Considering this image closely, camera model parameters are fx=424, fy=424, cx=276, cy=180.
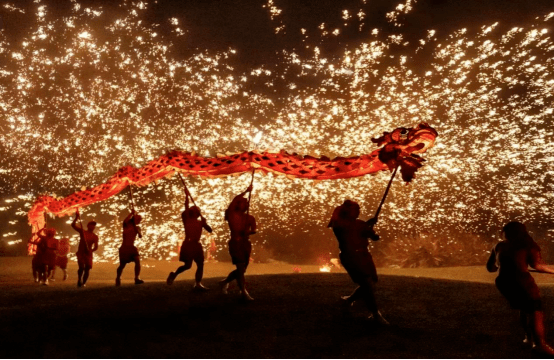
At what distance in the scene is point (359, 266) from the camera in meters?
6.28

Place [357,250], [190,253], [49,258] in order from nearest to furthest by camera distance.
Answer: [357,250] → [190,253] → [49,258]

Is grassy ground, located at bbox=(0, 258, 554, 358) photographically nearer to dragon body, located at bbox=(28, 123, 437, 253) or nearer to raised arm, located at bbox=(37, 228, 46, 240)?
dragon body, located at bbox=(28, 123, 437, 253)

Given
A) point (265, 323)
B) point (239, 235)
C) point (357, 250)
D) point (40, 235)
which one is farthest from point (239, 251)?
point (40, 235)

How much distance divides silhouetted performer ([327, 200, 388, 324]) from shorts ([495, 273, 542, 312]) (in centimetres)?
169

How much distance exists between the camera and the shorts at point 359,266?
6.25m

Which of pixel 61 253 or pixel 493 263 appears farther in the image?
pixel 61 253

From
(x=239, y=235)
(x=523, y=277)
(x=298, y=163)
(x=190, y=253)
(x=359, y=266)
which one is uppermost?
(x=298, y=163)

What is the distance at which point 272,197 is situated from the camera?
101 ft

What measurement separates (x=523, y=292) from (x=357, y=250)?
2206 millimetres

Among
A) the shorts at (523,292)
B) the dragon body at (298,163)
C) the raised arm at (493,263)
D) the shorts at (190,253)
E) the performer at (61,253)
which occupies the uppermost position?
the dragon body at (298,163)

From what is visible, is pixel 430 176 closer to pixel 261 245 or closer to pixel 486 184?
pixel 486 184

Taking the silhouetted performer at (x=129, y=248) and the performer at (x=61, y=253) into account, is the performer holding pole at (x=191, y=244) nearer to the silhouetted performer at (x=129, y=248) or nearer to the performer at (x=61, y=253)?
the silhouetted performer at (x=129, y=248)

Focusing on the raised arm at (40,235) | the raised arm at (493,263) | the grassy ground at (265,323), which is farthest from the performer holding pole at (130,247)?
the raised arm at (493,263)

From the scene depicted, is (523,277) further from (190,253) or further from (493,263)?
(190,253)
